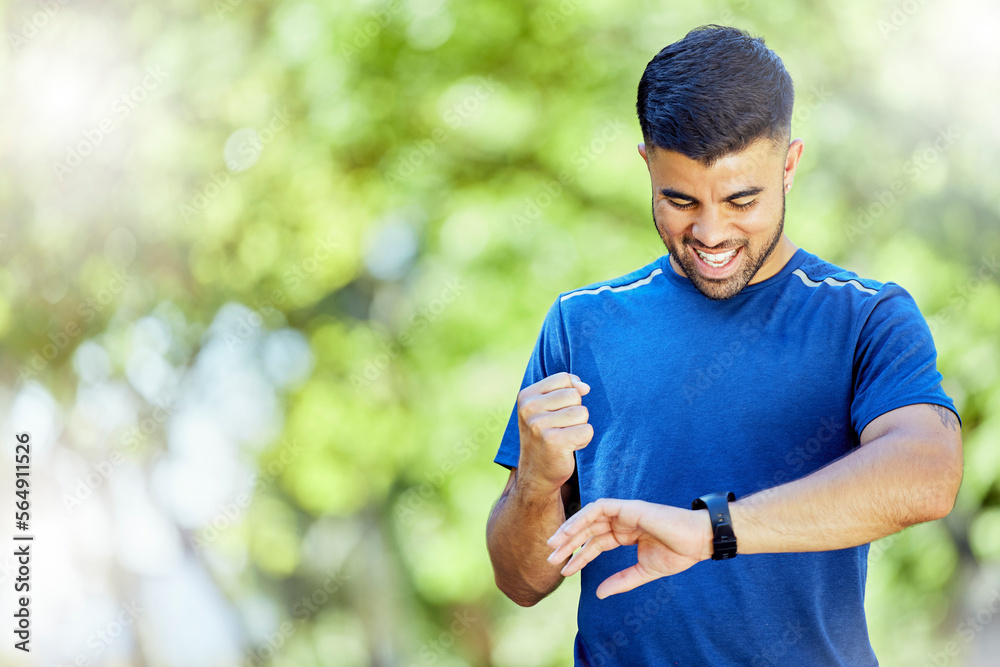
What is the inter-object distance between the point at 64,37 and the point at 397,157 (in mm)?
2078

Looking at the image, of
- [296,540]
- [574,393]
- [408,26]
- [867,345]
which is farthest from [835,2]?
[296,540]

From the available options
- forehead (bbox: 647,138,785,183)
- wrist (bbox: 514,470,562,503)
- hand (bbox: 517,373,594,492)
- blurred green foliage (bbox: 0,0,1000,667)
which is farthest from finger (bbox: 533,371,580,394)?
blurred green foliage (bbox: 0,0,1000,667)

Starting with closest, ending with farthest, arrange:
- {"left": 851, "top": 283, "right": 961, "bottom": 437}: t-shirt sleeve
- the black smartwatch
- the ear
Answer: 1. the black smartwatch
2. {"left": 851, "top": 283, "right": 961, "bottom": 437}: t-shirt sleeve
3. the ear

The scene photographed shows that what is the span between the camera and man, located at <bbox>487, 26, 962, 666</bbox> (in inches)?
51.3

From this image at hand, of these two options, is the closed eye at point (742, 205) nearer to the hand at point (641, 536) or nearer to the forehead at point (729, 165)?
the forehead at point (729, 165)

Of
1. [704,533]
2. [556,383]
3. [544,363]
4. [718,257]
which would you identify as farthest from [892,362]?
[544,363]

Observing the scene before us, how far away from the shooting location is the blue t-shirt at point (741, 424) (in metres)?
1.46

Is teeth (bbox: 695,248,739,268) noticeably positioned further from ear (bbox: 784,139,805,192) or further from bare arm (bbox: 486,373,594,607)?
bare arm (bbox: 486,373,594,607)

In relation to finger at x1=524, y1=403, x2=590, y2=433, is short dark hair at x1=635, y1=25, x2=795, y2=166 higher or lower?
higher

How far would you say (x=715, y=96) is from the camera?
1584 mm

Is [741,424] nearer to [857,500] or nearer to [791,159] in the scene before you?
[857,500]

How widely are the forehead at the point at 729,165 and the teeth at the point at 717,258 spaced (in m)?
0.14

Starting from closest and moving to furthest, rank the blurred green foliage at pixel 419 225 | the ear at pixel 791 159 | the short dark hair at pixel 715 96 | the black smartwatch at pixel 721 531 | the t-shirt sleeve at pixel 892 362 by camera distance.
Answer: the black smartwatch at pixel 721 531 < the t-shirt sleeve at pixel 892 362 < the short dark hair at pixel 715 96 < the ear at pixel 791 159 < the blurred green foliage at pixel 419 225

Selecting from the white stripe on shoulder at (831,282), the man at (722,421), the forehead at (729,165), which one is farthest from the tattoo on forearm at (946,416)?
the forehead at (729,165)
